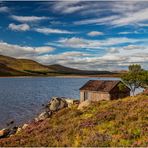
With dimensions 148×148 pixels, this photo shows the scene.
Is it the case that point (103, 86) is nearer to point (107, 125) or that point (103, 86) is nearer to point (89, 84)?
point (89, 84)

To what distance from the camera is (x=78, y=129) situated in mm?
22625

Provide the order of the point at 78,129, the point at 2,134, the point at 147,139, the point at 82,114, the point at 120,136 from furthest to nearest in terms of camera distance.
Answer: the point at 2,134
the point at 82,114
the point at 78,129
the point at 120,136
the point at 147,139

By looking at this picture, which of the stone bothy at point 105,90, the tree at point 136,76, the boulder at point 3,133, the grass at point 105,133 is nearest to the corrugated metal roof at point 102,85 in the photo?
the stone bothy at point 105,90

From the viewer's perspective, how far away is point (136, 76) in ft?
191

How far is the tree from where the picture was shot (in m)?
57.8

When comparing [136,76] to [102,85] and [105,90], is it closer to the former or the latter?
[105,90]

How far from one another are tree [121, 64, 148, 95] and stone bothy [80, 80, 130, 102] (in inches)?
62.1

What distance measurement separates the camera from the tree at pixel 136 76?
5783cm

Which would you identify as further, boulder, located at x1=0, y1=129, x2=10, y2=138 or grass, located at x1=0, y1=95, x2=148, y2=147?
boulder, located at x1=0, y1=129, x2=10, y2=138

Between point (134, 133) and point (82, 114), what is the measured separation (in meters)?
13.1

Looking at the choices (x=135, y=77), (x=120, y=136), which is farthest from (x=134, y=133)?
(x=135, y=77)

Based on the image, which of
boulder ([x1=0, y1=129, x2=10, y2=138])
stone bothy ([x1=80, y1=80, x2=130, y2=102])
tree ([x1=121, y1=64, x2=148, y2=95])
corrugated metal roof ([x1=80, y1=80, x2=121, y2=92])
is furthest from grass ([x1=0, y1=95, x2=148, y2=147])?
corrugated metal roof ([x1=80, y1=80, x2=121, y2=92])

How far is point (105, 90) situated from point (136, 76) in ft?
23.9

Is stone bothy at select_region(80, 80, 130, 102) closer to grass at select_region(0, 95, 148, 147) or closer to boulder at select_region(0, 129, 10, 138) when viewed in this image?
boulder at select_region(0, 129, 10, 138)
